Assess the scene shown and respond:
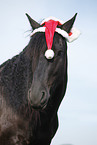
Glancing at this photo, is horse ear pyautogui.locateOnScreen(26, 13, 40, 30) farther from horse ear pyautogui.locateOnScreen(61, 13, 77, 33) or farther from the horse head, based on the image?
horse ear pyautogui.locateOnScreen(61, 13, 77, 33)

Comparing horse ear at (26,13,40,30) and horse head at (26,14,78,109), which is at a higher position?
horse ear at (26,13,40,30)

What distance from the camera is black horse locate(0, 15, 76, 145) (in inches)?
179

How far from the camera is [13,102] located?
495 centimetres

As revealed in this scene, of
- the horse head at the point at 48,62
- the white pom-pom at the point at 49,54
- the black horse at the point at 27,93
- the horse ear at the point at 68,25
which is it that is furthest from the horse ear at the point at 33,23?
the white pom-pom at the point at 49,54

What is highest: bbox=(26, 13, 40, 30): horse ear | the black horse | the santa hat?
bbox=(26, 13, 40, 30): horse ear

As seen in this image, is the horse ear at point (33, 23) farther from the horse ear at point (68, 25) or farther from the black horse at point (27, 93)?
the horse ear at point (68, 25)

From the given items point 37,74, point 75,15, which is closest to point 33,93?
point 37,74

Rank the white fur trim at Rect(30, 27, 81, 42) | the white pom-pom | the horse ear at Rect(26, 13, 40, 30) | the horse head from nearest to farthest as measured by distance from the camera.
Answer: the horse head < the white pom-pom < the white fur trim at Rect(30, 27, 81, 42) < the horse ear at Rect(26, 13, 40, 30)

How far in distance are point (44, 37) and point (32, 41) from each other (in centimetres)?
30

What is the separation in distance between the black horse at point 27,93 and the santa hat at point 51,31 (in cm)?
10

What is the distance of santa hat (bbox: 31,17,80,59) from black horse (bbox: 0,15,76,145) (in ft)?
0.31

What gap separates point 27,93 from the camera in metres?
4.84

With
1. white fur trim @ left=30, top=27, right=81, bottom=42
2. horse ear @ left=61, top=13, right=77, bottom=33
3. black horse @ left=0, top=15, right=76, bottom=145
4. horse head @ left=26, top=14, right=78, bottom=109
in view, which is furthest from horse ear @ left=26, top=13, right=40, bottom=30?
horse ear @ left=61, top=13, right=77, bottom=33

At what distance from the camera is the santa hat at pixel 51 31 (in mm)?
4434
